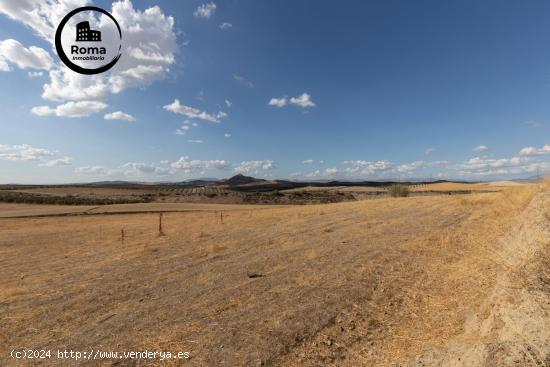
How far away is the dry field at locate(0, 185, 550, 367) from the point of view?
5062 mm

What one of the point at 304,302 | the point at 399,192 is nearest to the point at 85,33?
the point at 304,302

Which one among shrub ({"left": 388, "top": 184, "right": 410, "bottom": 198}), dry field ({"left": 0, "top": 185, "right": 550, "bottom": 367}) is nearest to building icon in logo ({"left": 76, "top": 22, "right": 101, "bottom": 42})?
dry field ({"left": 0, "top": 185, "right": 550, "bottom": 367})

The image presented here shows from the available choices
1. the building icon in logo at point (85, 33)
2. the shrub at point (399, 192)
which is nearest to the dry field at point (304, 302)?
the building icon in logo at point (85, 33)

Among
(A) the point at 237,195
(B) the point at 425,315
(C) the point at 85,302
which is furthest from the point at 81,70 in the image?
(A) the point at 237,195

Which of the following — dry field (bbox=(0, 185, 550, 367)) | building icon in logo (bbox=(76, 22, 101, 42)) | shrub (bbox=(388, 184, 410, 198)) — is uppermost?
building icon in logo (bbox=(76, 22, 101, 42))

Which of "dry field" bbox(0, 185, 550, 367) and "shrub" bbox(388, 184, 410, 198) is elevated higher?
"shrub" bbox(388, 184, 410, 198)

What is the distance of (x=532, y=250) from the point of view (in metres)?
6.45

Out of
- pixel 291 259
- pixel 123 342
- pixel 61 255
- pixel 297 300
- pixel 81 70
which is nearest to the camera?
pixel 123 342

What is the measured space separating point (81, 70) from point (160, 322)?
886 inches

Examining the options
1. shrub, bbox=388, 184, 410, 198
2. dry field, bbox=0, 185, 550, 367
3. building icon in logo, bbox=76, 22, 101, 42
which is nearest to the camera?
dry field, bbox=0, 185, 550, 367

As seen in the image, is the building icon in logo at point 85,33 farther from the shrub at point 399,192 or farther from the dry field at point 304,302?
the shrub at point 399,192

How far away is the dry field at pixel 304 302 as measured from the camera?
5062 millimetres

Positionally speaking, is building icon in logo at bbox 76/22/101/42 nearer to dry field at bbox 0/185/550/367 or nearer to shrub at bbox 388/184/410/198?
dry field at bbox 0/185/550/367

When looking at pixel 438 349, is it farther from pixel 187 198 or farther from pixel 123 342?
pixel 187 198
